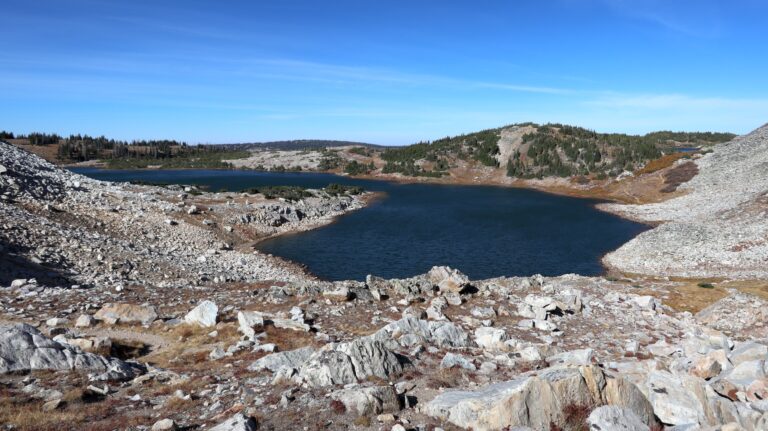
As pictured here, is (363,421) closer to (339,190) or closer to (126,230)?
(126,230)

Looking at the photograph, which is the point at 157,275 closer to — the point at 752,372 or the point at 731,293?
the point at 752,372

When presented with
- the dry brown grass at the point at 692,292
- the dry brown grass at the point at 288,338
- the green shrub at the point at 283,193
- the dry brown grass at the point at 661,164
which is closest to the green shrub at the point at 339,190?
the green shrub at the point at 283,193

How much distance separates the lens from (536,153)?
158 metres

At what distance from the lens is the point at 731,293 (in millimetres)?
29547

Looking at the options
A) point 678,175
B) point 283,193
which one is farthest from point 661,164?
point 283,193

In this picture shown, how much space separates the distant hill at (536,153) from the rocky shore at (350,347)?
10671 cm

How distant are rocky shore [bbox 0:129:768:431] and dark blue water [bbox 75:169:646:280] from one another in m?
13.7

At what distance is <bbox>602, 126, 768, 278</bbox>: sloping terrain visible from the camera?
4525 cm

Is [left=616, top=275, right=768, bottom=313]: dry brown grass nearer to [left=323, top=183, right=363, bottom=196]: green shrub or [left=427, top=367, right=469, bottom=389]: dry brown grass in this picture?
[left=427, top=367, right=469, bottom=389]: dry brown grass

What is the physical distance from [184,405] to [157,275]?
27.1m

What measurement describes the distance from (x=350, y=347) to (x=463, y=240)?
53.9 metres

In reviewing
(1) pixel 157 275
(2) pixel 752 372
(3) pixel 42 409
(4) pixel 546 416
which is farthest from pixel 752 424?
(1) pixel 157 275

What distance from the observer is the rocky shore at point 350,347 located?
12.1 metres

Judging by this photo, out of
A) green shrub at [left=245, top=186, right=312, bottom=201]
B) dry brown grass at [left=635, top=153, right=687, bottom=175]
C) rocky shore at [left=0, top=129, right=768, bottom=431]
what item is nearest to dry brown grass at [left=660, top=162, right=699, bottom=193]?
dry brown grass at [left=635, top=153, right=687, bottom=175]
